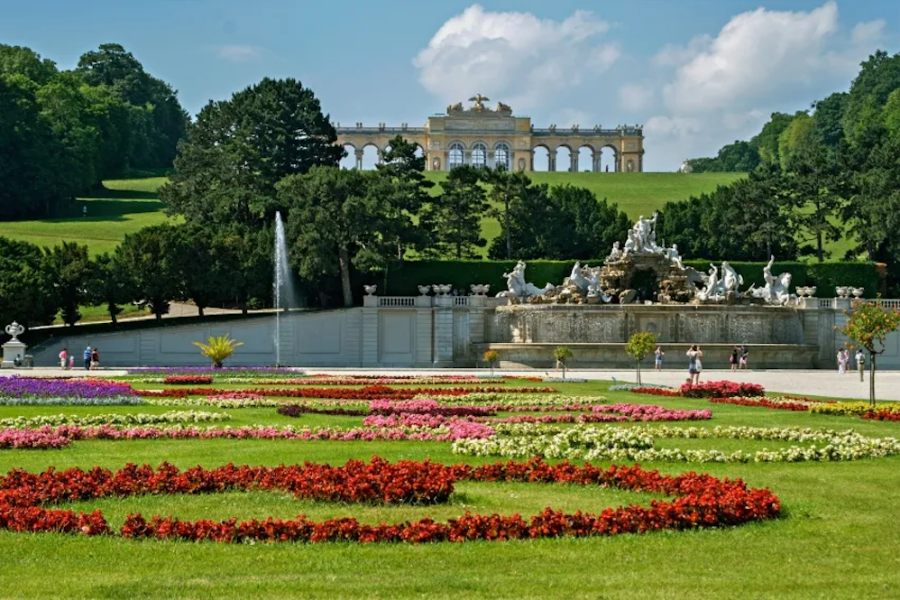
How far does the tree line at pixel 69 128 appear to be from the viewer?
79.8 m

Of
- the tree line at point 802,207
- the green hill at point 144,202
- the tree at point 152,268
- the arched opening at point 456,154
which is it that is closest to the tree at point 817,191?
the tree line at point 802,207

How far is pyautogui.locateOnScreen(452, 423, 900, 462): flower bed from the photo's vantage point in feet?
52.1

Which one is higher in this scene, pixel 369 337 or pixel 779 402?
pixel 369 337

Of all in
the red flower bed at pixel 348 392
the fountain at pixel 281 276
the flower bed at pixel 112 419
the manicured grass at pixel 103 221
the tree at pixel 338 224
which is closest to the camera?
the flower bed at pixel 112 419

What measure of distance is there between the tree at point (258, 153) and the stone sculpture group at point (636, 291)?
15718mm

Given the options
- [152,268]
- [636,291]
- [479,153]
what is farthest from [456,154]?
[152,268]

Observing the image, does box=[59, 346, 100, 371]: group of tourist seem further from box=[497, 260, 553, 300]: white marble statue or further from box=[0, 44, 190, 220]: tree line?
box=[0, 44, 190, 220]: tree line

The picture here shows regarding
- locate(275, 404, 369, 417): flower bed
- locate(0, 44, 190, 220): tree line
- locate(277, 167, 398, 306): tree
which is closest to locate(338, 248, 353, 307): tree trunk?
locate(277, 167, 398, 306): tree

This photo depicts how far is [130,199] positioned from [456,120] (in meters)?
40.5

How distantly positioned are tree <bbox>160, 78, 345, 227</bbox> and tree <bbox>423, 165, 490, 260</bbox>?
7490 millimetres

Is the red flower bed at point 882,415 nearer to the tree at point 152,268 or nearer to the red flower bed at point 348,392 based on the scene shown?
the red flower bed at point 348,392

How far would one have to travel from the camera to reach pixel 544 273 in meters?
60.5

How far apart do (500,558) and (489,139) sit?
4563 inches

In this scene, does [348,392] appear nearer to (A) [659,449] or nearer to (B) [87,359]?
(A) [659,449]
